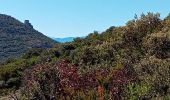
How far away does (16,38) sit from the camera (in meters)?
135

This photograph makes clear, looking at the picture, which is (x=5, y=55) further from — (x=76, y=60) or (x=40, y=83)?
(x=40, y=83)

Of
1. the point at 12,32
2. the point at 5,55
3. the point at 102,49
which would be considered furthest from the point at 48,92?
the point at 12,32

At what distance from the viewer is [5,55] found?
392 feet

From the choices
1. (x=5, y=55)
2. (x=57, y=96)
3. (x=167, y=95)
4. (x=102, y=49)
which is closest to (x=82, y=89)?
(x=57, y=96)

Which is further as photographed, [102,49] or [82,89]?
[102,49]

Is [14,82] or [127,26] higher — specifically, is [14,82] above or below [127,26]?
below

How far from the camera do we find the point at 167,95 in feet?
63.7

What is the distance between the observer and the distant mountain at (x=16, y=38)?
124 metres

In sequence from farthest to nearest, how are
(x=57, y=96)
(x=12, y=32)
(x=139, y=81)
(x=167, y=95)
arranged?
(x=12, y=32) < (x=139, y=81) < (x=167, y=95) < (x=57, y=96)

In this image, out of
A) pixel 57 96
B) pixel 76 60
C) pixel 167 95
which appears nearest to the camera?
pixel 57 96

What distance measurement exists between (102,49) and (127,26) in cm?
493

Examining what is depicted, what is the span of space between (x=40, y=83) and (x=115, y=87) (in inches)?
130

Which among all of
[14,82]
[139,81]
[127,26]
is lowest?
[14,82]

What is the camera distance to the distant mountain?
12356cm
